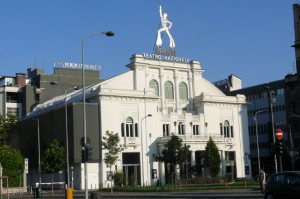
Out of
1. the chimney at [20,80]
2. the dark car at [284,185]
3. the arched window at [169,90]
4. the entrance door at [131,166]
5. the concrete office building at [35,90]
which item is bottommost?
the dark car at [284,185]

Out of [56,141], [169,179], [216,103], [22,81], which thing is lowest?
[169,179]

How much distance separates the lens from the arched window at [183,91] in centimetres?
9162

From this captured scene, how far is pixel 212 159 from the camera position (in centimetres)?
8088

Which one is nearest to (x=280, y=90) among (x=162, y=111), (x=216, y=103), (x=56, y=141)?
(x=216, y=103)

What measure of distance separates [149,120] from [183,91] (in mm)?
10561

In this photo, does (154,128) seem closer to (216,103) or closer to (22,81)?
(216,103)

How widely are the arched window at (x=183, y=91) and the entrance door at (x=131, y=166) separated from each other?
48.7ft

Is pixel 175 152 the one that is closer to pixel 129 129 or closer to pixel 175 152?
pixel 175 152

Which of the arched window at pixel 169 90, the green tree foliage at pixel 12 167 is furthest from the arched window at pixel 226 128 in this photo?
the green tree foliage at pixel 12 167

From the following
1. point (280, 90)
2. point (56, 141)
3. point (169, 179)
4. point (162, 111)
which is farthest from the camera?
point (280, 90)

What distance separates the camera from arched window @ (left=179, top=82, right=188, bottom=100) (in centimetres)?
9162

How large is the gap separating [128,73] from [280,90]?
39357mm

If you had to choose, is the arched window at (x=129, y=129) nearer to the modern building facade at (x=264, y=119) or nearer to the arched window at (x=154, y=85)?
the arched window at (x=154, y=85)

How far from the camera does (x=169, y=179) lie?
82062 millimetres
